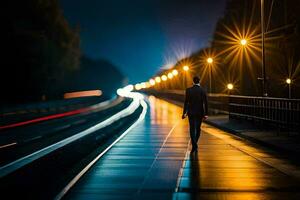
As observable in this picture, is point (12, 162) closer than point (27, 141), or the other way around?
point (12, 162)

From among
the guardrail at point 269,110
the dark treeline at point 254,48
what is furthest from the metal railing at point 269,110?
the dark treeline at point 254,48

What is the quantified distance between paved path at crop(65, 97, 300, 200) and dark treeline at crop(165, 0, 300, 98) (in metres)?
25.9

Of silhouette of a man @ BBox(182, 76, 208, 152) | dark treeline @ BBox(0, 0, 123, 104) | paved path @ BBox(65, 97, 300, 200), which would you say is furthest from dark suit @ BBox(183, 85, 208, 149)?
dark treeline @ BBox(0, 0, 123, 104)

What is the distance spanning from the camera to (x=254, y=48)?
259 ft

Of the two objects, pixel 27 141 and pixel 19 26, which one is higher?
pixel 19 26

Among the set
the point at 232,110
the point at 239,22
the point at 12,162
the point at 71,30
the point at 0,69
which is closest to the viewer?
the point at 12,162

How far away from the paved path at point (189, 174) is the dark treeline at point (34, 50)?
47.1 meters

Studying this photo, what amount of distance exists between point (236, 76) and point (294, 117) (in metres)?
74.4

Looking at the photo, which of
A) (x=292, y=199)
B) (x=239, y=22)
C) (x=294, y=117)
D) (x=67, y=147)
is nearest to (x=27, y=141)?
(x=67, y=147)

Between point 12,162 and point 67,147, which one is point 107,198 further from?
point 67,147

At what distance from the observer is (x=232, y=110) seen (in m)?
30.7

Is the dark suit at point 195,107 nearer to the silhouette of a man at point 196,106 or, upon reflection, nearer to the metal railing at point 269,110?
the silhouette of a man at point 196,106

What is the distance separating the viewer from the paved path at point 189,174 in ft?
31.4

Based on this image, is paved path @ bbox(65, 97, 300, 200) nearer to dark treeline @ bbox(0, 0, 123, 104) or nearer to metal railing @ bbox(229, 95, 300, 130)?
metal railing @ bbox(229, 95, 300, 130)
